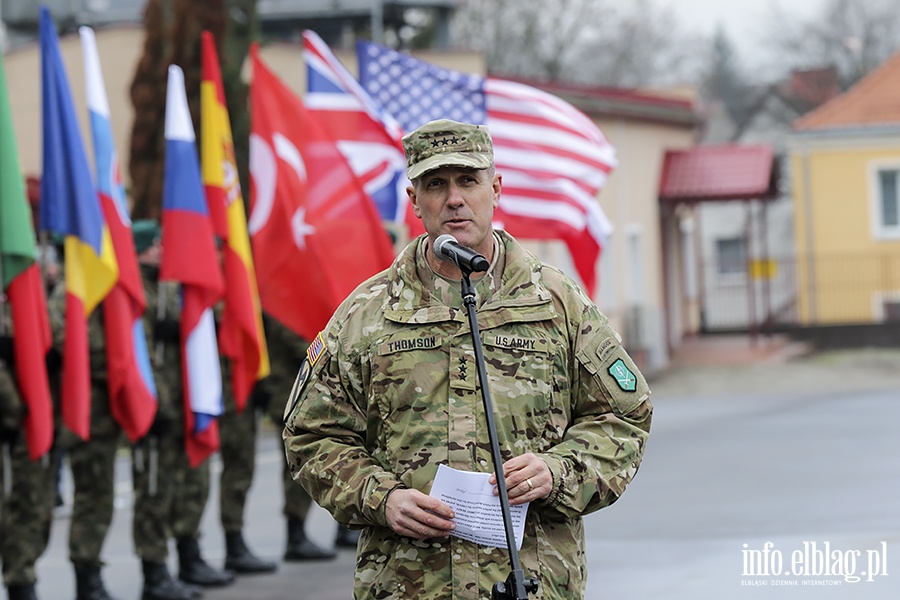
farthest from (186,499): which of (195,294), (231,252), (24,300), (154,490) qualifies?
(24,300)

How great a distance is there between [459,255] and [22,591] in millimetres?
5191

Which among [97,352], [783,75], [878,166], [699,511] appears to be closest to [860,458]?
[699,511]

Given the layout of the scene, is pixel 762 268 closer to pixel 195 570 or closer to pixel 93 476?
pixel 195 570

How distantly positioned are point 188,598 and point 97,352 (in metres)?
1.48

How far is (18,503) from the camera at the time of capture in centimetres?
816

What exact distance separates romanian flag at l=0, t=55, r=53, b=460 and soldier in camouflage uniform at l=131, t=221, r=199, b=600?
2.69 feet

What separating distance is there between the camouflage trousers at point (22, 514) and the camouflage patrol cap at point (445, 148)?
192 inches

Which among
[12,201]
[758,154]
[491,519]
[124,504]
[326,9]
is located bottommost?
[124,504]

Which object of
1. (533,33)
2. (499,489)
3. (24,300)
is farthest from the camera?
(533,33)

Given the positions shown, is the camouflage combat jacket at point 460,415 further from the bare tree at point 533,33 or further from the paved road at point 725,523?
the bare tree at point 533,33

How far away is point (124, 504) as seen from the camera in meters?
13.4

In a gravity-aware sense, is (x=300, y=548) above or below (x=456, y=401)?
below

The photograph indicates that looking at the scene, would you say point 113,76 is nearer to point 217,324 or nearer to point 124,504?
point 124,504

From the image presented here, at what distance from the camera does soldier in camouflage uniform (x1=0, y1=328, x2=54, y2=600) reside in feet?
26.5
